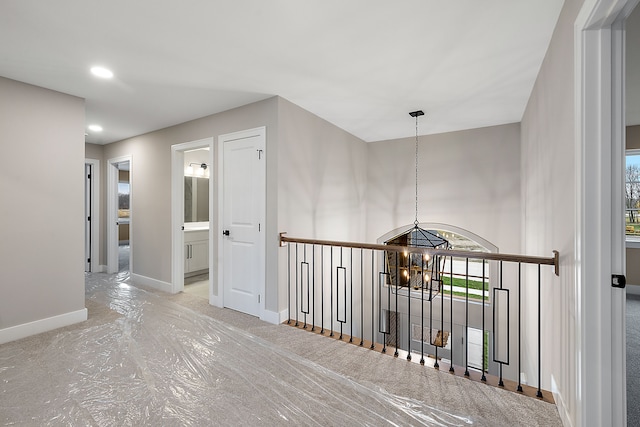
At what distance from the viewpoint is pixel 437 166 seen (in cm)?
Result: 465

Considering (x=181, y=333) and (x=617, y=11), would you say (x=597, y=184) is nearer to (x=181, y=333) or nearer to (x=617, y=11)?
(x=617, y=11)

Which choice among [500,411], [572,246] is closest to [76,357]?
[500,411]

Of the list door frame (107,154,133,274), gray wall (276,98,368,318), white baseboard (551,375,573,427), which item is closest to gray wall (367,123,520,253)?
gray wall (276,98,368,318)

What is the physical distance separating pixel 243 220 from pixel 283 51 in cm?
188

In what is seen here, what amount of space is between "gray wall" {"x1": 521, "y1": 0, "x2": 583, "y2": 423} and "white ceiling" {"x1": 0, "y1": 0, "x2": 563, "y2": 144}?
0.27 metres

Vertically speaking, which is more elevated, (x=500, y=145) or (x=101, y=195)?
(x=500, y=145)

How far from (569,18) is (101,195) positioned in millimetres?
6537

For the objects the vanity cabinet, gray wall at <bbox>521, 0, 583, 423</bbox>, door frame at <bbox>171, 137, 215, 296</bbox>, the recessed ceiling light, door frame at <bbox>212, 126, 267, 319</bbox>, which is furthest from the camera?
the vanity cabinet

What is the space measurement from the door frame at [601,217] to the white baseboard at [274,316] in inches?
94.6

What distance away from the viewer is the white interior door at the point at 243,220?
3.22m

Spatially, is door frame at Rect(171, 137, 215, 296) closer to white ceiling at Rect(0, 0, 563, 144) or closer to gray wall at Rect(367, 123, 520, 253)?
white ceiling at Rect(0, 0, 563, 144)

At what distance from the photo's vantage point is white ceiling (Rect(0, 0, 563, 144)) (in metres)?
1.78

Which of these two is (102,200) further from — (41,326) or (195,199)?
(41,326)

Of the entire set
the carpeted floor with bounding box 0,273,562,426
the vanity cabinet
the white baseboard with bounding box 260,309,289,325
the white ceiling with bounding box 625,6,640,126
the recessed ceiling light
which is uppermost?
the recessed ceiling light
